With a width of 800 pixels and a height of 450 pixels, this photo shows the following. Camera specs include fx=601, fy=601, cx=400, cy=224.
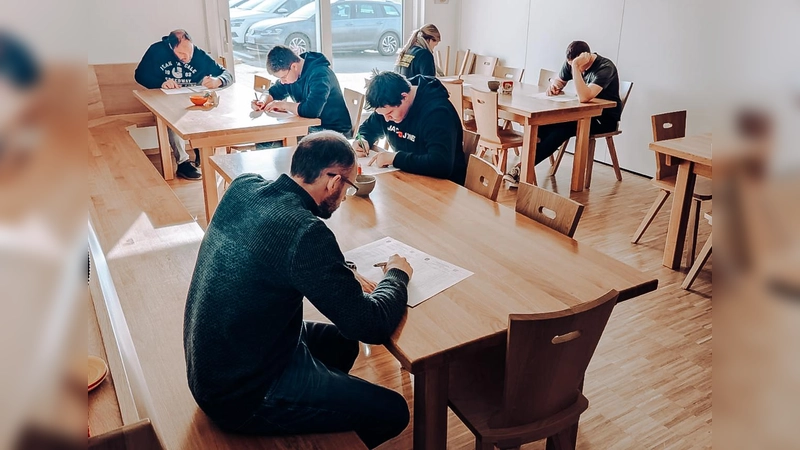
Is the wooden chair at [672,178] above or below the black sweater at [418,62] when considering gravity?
below

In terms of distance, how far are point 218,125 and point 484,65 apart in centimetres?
354

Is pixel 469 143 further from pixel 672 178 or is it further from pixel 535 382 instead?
pixel 535 382

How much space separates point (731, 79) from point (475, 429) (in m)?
1.45

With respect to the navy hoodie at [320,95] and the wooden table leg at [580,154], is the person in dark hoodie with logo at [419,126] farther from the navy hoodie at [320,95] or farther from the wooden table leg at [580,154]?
the wooden table leg at [580,154]

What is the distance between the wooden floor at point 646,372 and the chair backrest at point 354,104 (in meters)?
1.68

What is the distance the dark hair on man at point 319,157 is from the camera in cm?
159

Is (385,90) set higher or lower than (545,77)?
higher

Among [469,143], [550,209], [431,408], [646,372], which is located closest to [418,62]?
[469,143]

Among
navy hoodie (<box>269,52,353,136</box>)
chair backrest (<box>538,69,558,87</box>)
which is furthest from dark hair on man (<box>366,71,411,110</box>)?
chair backrest (<box>538,69,558,87</box>)

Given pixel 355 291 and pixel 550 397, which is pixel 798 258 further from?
pixel 550 397

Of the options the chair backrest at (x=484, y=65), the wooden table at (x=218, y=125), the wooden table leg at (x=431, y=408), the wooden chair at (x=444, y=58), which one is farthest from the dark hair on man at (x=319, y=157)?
the wooden chair at (x=444, y=58)

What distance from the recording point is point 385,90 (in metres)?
2.78

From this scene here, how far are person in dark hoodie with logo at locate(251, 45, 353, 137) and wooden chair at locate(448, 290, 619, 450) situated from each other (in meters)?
2.40

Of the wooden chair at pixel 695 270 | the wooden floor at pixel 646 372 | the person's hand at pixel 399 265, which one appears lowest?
the wooden floor at pixel 646 372
